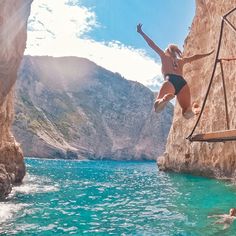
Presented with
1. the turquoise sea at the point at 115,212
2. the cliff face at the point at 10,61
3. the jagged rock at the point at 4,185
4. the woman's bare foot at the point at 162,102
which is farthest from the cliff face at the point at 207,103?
the woman's bare foot at the point at 162,102

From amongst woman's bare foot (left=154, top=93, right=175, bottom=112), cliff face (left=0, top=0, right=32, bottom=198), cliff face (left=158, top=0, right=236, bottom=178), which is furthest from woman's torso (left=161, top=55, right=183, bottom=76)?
cliff face (left=158, top=0, right=236, bottom=178)

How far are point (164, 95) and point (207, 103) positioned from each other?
44.5 meters

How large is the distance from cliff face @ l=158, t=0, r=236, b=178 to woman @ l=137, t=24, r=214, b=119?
32.5m

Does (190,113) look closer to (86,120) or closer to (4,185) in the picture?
(4,185)

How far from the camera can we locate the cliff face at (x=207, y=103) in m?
43.9

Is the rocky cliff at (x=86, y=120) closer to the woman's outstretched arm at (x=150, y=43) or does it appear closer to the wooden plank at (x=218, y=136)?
the woman's outstretched arm at (x=150, y=43)

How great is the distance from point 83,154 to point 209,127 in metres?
116

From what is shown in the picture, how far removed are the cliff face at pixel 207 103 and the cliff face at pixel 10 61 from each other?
2071 centimetres

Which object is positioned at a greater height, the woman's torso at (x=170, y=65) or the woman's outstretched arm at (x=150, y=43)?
the woman's outstretched arm at (x=150, y=43)

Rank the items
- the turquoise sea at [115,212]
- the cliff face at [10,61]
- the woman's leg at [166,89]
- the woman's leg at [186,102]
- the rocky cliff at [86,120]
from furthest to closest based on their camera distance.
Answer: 1. the rocky cliff at [86,120]
2. the cliff face at [10,61]
3. the turquoise sea at [115,212]
4. the woman's leg at [186,102]
5. the woman's leg at [166,89]

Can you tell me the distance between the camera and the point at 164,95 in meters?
9.52

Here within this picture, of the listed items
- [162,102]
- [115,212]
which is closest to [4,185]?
A: [115,212]

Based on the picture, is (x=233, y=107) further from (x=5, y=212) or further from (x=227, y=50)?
(x=5, y=212)

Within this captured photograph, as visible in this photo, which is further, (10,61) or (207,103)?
(207,103)
